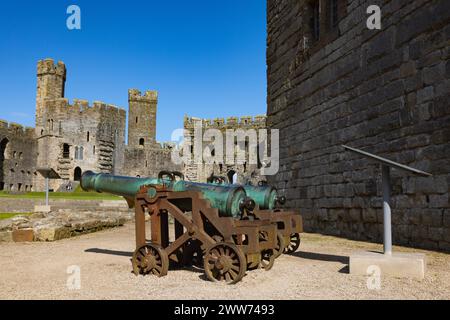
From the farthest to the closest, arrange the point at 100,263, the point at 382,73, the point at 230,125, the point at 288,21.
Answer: the point at 230,125, the point at 288,21, the point at 382,73, the point at 100,263

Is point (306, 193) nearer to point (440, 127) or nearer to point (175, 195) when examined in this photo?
point (440, 127)

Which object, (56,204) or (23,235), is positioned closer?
(23,235)

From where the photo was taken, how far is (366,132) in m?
8.04

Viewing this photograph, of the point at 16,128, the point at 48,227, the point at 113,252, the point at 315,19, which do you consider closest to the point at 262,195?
the point at 113,252

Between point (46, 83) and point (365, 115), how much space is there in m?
35.3

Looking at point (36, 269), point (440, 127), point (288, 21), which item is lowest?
point (36, 269)

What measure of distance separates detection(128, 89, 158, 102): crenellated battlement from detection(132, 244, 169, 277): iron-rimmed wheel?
37.5 metres

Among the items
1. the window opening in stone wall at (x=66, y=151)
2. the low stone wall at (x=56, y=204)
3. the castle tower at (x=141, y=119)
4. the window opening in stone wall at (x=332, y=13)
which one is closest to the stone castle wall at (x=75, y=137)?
the window opening in stone wall at (x=66, y=151)

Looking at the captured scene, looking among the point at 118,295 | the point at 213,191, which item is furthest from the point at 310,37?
the point at 118,295

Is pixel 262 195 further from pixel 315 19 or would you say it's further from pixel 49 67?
pixel 49 67

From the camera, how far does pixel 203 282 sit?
4.45m

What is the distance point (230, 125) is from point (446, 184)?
26.6 metres

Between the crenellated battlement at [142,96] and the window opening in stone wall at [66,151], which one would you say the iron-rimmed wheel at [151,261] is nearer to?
the window opening in stone wall at [66,151]

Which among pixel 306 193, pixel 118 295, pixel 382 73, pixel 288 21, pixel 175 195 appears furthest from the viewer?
pixel 288 21
